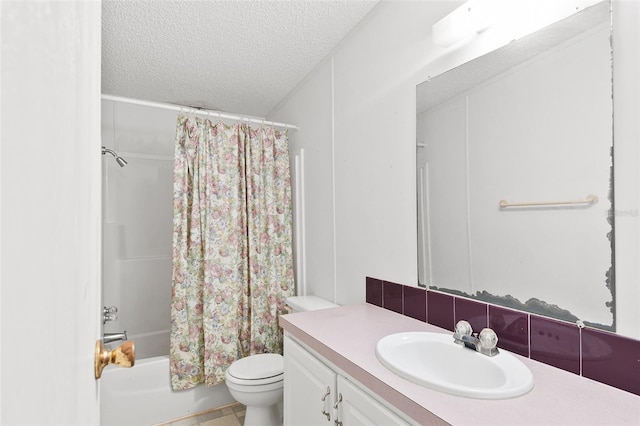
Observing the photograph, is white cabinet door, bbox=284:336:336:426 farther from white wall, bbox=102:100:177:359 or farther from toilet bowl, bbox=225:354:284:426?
white wall, bbox=102:100:177:359

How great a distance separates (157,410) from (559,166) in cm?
256

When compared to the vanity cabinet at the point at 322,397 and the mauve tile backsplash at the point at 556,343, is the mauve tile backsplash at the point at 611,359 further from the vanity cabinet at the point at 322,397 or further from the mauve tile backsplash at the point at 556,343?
the vanity cabinet at the point at 322,397

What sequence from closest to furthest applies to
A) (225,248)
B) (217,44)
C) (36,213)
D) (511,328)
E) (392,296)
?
→ (36,213)
(511,328)
(392,296)
(217,44)
(225,248)

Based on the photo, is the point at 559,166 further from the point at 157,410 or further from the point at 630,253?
the point at 157,410

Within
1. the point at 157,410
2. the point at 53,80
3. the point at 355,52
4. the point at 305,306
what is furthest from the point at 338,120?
the point at 157,410

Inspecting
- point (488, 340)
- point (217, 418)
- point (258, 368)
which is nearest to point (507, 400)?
point (488, 340)

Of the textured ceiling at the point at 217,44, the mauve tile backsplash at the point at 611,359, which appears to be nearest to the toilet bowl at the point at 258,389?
the mauve tile backsplash at the point at 611,359

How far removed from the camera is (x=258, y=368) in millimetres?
2043

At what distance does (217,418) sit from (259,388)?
2.07 feet

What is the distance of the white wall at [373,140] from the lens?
1.55m

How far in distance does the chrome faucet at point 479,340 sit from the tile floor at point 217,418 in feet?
5.59

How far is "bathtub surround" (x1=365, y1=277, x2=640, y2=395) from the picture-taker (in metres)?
0.86

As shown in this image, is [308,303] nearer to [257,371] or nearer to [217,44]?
[257,371]

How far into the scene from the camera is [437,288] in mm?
1420
